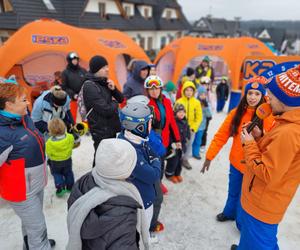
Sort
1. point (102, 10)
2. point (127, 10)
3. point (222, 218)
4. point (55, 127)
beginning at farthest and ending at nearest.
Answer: point (127, 10)
point (102, 10)
point (55, 127)
point (222, 218)

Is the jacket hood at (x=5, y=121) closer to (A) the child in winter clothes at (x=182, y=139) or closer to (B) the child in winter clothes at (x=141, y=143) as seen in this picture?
(B) the child in winter clothes at (x=141, y=143)

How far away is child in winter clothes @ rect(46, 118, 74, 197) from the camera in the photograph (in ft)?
10.8

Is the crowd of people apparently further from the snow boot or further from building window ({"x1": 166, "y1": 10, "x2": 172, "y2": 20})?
building window ({"x1": 166, "y1": 10, "x2": 172, "y2": 20})

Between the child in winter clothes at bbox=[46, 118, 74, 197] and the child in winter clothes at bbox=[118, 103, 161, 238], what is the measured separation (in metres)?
1.52

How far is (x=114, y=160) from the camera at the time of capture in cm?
134

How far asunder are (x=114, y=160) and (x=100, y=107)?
1568 millimetres

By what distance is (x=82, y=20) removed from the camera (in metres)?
14.1

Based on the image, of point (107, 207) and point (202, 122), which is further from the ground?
point (107, 207)

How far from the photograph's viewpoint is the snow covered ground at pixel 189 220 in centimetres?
281

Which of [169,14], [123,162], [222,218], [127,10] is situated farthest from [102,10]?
[123,162]

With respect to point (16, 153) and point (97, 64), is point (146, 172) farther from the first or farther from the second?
point (97, 64)

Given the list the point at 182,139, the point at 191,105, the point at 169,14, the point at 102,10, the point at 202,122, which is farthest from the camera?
the point at 169,14

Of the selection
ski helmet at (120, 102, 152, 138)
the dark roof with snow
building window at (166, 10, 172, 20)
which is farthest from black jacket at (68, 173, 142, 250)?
building window at (166, 10, 172, 20)

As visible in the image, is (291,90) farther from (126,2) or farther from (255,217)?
(126,2)
